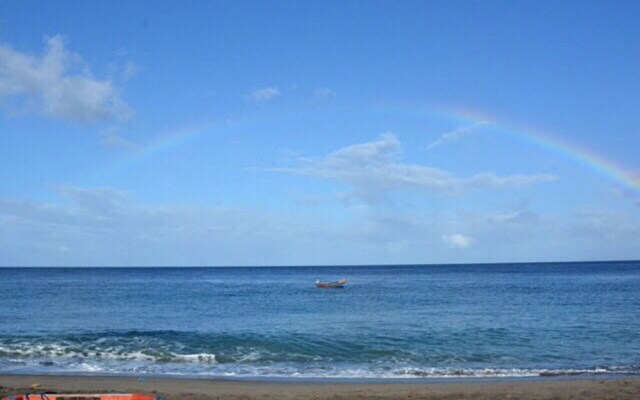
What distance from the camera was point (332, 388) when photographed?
58.9ft

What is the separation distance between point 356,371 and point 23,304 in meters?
41.1

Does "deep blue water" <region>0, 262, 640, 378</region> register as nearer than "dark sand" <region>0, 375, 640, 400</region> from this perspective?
No

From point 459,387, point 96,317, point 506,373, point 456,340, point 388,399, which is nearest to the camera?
point 388,399

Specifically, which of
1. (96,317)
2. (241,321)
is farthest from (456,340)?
(96,317)

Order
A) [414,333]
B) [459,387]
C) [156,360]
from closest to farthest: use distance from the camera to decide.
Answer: [459,387] < [156,360] < [414,333]

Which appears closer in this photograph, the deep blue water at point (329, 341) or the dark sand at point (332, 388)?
the dark sand at point (332, 388)

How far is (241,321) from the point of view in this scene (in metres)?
37.5

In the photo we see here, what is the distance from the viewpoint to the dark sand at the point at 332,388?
53.9 ft

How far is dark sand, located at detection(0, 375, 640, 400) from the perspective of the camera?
1642cm

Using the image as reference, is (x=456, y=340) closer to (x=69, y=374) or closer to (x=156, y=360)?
(x=156, y=360)

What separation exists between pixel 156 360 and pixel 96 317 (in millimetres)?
19818

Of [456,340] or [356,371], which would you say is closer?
[356,371]

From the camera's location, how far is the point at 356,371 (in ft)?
69.5

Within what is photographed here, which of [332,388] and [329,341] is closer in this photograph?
[332,388]
